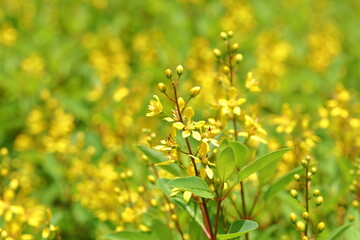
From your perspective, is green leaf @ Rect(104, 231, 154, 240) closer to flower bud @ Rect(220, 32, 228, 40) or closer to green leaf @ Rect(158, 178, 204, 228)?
green leaf @ Rect(158, 178, 204, 228)

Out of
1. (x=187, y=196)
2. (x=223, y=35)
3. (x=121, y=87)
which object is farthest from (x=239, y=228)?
(x=121, y=87)

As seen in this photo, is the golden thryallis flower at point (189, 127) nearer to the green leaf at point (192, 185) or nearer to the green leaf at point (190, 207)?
the green leaf at point (192, 185)

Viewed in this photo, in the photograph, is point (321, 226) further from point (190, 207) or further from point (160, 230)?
point (160, 230)

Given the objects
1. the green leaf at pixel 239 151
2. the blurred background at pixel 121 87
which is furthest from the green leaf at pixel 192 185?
the blurred background at pixel 121 87

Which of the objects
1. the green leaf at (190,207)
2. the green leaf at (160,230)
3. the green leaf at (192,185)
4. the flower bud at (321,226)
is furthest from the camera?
the green leaf at (160,230)

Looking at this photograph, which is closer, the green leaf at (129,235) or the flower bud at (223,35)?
the green leaf at (129,235)

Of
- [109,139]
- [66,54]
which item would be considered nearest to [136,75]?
[66,54]

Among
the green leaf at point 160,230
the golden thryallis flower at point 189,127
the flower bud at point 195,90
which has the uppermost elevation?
the flower bud at point 195,90

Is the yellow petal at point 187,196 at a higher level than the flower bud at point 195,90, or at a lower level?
lower
